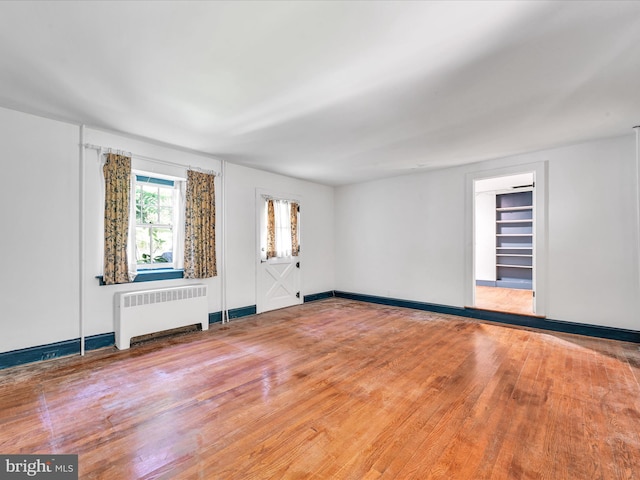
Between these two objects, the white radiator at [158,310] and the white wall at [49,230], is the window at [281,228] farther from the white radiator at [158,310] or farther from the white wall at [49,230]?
the white wall at [49,230]

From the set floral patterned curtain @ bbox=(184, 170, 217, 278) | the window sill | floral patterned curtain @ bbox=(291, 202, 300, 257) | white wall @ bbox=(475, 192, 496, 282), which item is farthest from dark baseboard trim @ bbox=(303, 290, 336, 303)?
white wall @ bbox=(475, 192, 496, 282)

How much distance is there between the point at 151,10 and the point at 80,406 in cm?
298

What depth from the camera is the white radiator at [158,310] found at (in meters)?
3.56

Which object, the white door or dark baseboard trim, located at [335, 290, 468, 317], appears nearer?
dark baseboard trim, located at [335, 290, 468, 317]

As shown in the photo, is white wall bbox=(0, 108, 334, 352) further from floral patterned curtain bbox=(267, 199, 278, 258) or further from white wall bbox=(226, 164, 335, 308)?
floral patterned curtain bbox=(267, 199, 278, 258)

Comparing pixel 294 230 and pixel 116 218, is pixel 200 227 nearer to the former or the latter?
pixel 116 218

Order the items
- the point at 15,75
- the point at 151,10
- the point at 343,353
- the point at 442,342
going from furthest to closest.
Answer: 1. the point at 442,342
2. the point at 343,353
3. the point at 15,75
4. the point at 151,10

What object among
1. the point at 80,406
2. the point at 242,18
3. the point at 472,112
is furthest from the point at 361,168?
the point at 80,406

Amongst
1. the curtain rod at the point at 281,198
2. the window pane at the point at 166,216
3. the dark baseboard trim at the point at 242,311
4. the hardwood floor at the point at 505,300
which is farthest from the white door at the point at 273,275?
the hardwood floor at the point at 505,300

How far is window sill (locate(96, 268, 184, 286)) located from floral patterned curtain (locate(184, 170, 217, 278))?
140 mm

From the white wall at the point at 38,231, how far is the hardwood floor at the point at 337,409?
1.58 ft

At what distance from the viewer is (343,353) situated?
134 inches

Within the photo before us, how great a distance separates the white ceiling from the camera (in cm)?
175

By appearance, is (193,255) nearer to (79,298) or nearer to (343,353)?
(79,298)
